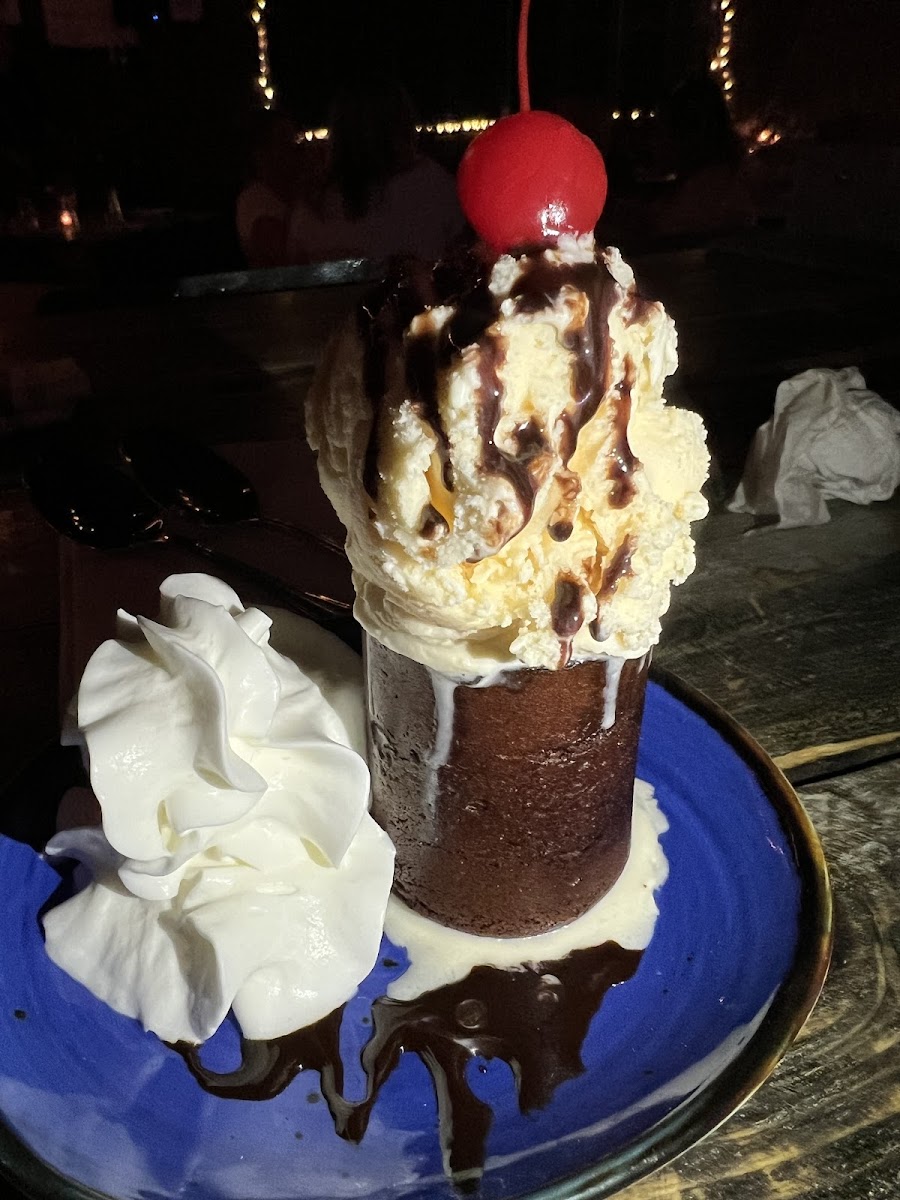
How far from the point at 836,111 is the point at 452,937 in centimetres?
269

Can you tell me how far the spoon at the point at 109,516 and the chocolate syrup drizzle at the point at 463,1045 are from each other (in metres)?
0.61

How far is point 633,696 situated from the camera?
887 millimetres

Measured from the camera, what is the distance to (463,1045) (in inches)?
31.5

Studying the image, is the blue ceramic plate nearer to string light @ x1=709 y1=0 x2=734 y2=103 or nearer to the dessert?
the dessert

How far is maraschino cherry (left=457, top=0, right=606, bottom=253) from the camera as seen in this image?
679 millimetres

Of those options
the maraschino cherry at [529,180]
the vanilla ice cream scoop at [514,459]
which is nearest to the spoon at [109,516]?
the vanilla ice cream scoop at [514,459]

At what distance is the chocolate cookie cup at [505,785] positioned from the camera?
84 centimetres

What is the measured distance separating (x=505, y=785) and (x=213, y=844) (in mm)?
269

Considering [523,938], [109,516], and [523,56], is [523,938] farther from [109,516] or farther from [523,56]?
[109,516]

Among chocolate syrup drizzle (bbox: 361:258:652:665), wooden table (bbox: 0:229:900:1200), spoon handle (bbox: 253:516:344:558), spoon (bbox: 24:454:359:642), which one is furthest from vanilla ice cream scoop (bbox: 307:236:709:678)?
spoon handle (bbox: 253:516:344:558)

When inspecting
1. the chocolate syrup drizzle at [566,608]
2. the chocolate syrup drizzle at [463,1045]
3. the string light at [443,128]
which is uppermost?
the string light at [443,128]

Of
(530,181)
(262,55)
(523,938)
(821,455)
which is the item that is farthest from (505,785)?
(262,55)

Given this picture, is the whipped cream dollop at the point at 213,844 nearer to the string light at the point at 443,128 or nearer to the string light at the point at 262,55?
the string light at the point at 262,55

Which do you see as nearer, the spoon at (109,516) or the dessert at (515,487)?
the dessert at (515,487)
